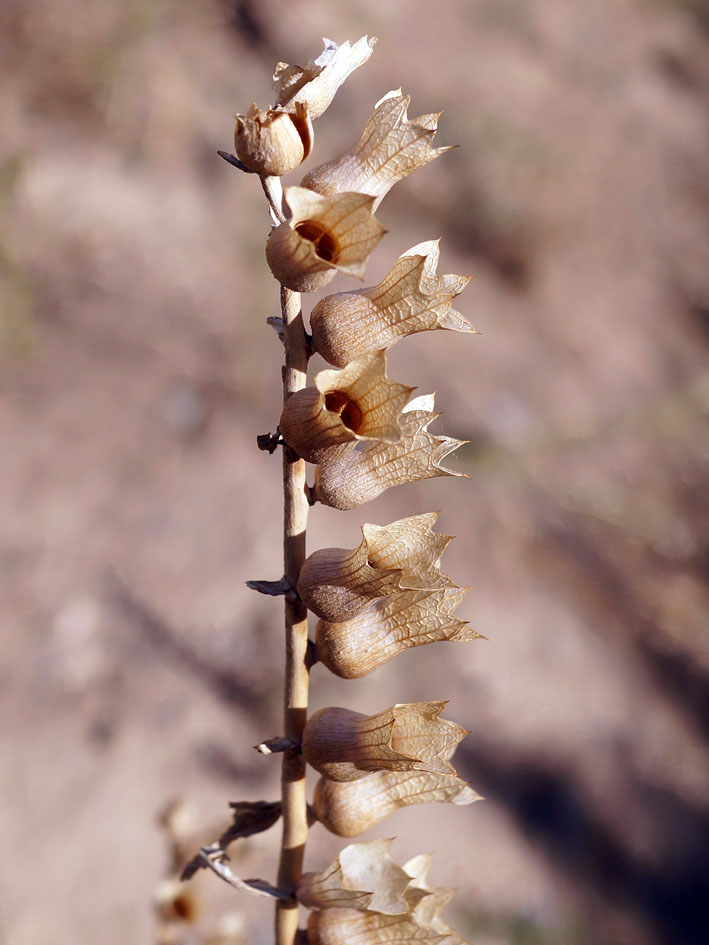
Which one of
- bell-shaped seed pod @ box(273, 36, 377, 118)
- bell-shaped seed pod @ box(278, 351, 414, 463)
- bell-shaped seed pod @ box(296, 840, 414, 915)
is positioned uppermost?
bell-shaped seed pod @ box(273, 36, 377, 118)

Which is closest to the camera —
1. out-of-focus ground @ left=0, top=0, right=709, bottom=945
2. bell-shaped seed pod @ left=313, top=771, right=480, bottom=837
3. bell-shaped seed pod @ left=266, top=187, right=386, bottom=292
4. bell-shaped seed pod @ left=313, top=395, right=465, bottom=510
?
bell-shaped seed pod @ left=266, top=187, right=386, bottom=292

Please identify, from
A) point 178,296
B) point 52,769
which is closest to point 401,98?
point 52,769

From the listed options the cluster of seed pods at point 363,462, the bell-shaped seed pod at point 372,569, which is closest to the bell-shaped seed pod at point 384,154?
the cluster of seed pods at point 363,462

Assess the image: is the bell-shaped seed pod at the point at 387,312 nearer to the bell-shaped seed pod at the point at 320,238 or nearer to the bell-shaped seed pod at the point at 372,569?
the bell-shaped seed pod at the point at 320,238

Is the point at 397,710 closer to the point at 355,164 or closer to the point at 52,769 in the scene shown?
the point at 355,164

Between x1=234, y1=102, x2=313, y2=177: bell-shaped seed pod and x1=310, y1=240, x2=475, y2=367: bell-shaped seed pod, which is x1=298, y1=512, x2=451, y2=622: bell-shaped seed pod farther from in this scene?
x1=234, y1=102, x2=313, y2=177: bell-shaped seed pod

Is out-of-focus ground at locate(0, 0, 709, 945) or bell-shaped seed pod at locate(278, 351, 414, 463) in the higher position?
out-of-focus ground at locate(0, 0, 709, 945)

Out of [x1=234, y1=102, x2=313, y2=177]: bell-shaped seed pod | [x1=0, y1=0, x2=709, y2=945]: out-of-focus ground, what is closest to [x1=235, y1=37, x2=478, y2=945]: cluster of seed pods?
[x1=234, y1=102, x2=313, y2=177]: bell-shaped seed pod
